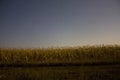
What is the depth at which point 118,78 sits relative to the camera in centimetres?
1169

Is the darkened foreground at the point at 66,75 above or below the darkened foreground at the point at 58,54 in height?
below

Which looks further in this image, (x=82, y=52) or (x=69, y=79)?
(x=82, y=52)

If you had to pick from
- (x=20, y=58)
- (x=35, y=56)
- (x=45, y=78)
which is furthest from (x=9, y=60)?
(x=45, y=78)

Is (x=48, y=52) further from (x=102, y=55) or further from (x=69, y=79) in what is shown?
(x=69, y=79)

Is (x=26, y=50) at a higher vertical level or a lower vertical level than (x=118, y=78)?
higher

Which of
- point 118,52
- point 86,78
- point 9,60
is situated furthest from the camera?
point 118,52

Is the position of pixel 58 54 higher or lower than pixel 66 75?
higher

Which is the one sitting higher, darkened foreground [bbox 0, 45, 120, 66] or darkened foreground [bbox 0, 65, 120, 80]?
darkened foreground [bbox 0, 45, 120, 66]

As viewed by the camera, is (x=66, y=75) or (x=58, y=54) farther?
(x=58, y=54)

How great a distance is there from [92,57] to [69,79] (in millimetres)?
13963

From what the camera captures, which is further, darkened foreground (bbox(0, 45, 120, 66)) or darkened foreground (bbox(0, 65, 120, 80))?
darkened foreground (bbox(0, 45, 120, 66))

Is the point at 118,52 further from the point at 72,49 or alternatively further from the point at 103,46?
the point at 72,49

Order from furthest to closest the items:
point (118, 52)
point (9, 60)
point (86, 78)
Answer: point (118, 52) → point (9, 60) → point (86, 78)

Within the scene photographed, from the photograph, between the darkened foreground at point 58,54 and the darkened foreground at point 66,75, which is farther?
the darkened foreground at point 58,54
